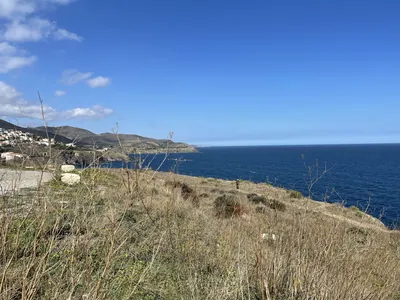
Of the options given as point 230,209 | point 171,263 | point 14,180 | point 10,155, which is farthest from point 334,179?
point 10,155

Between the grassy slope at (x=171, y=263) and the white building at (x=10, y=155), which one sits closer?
the grassy slope at (x=171, y=263)

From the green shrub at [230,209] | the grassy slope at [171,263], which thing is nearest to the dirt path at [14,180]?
the grassy slope at [171,263]

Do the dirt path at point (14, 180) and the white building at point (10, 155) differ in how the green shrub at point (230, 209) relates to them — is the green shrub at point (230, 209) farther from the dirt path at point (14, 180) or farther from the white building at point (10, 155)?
the white building at point (10, 155)

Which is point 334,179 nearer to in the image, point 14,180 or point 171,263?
point 171,263

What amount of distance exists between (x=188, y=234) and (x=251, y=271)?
1.41 meters

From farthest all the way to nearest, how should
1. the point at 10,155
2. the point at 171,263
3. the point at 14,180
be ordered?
the point at 14,180 < the point at 10,155 < the point at 171,263

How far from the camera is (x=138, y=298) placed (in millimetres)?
3074

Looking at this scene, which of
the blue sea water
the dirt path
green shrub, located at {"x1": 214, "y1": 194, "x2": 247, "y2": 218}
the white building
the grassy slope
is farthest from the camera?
green shrub, located at {"x1": 214, "y1": 194, "x2": 247, "y2": 218}

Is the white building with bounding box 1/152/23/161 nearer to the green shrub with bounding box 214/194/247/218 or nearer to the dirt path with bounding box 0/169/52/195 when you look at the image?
the dirt path with bounding box 0/169/52/195

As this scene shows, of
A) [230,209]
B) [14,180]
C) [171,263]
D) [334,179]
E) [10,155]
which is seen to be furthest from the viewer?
[334,179]

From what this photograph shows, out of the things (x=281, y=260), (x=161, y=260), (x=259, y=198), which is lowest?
(x=259, y=198)

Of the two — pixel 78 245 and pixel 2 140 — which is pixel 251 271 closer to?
pixel 78 245

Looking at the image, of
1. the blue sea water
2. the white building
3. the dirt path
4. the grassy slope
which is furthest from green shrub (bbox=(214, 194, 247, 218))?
the white building

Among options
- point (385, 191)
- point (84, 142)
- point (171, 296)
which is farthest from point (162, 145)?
point (385, 191)
